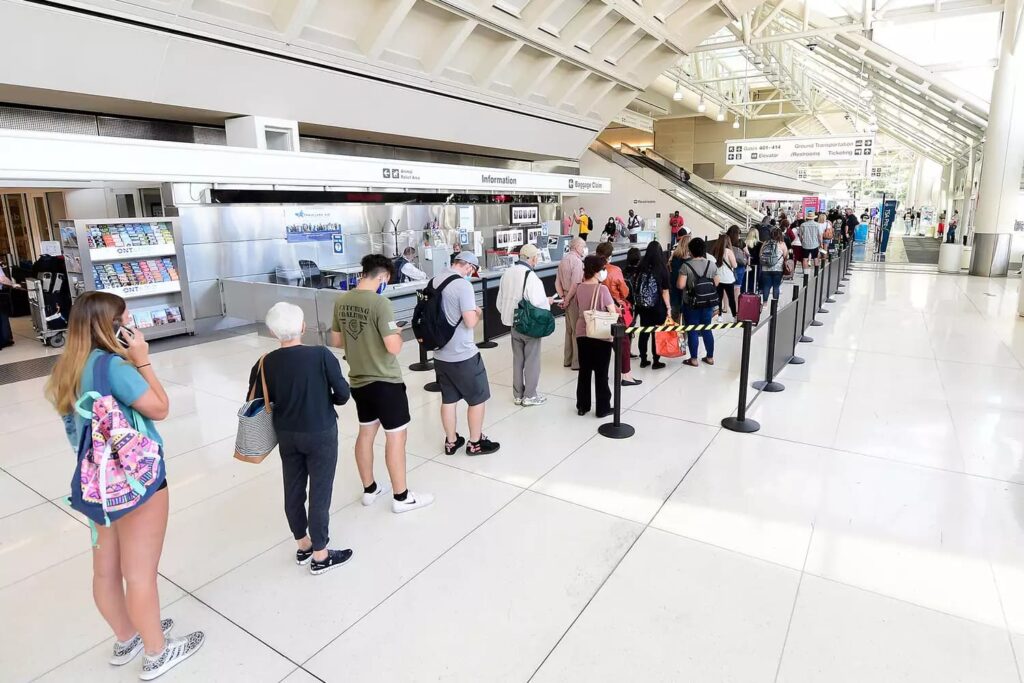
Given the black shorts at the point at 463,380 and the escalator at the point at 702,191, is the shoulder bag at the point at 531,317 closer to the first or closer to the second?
the black shorts at the point at 463,380

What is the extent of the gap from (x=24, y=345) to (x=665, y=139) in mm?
34590

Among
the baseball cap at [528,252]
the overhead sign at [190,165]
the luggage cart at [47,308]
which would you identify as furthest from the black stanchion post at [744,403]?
the luggage cart at [47,308]

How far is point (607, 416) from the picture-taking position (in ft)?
18.0

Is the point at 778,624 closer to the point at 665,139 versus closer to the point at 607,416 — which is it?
the point at 607,416

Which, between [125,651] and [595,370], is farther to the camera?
[595,370]

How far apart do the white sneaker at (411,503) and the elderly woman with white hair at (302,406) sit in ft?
2.43

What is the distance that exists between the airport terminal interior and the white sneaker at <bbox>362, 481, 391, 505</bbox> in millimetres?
21

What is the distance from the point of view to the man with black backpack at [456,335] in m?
4.04

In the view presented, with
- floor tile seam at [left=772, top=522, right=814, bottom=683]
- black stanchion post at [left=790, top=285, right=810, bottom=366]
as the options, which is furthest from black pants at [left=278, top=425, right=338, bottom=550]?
black stanchion post at [left=790, top=285, right=810, bottom=366]

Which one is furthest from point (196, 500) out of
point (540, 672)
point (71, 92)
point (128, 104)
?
point (128, 104)

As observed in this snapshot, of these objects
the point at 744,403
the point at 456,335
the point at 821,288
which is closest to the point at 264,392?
the point at 456,335

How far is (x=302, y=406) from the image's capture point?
2789 millimetres

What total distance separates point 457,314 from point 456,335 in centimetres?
16

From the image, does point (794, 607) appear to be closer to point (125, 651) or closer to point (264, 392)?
point (264, 392)
